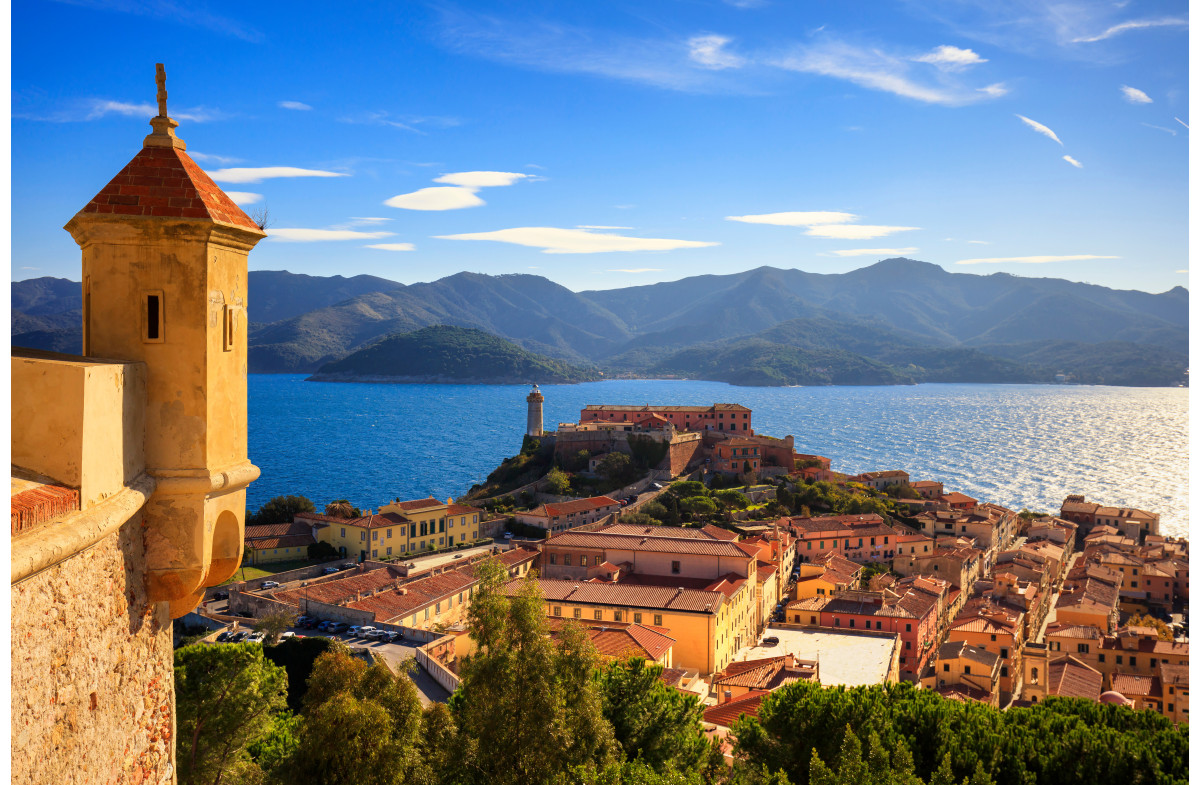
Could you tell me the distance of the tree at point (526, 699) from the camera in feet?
30.7

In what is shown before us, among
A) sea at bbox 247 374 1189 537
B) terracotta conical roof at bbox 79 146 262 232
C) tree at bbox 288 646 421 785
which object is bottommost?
sea at bbox 247 374 1189 537

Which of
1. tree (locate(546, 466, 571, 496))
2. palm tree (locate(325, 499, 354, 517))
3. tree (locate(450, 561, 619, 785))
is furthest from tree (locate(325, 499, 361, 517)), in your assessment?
tree (locate(450, 561, 619, 785))

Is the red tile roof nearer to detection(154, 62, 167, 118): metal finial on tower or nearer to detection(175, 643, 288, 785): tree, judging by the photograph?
detection(175, 643, 288, 785): tree

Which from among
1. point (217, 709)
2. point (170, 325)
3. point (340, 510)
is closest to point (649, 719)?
point (217, 709)

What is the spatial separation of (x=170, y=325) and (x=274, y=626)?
26182mm

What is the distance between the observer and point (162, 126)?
5062 millimetres

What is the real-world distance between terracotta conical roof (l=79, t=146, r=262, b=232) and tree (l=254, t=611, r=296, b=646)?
25.1 m

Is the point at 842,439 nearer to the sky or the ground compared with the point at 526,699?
nearer to the ground

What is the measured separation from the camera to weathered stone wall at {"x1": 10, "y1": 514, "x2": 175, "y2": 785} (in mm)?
3324

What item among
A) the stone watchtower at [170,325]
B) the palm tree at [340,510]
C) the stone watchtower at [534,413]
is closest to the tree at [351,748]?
the stone watchtower at [170,325]

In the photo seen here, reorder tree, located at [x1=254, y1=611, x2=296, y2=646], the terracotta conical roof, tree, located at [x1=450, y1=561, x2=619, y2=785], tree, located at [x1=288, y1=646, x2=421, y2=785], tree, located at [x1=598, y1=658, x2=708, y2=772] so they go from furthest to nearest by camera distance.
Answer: tree, located at [x1=254, y1=611, x2=296, y2=646], tree, located at [x1=598, y1=658, x2=708, y2=772], tree, located at [x1=288, y1=646, x2=421, y2=785], tree, located at [x1=450, y1=561, x2=619, y2=785], the terracotta conical roof

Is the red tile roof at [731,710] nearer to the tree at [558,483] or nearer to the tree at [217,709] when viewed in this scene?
the tree at [217,709]

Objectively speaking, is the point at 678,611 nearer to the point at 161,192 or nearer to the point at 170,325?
the point at 170,325

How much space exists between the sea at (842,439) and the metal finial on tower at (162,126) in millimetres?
70511
